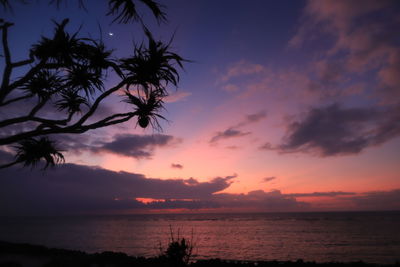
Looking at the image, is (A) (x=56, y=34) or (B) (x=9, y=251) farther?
(B) (x=9, y=251)

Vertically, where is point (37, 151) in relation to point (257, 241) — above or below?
above

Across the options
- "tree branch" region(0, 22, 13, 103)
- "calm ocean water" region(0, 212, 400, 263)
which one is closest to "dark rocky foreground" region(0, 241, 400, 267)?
"calm ocean water" region(0, 212, 400, 263)

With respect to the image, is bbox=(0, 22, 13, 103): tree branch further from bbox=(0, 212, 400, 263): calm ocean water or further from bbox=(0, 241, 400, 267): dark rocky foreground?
bbox=(0, 241, 400, 267): dark rocky foreground

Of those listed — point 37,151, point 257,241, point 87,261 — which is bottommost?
point 257,241

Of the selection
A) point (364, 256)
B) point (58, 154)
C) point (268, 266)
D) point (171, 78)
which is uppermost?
point (171, 78)

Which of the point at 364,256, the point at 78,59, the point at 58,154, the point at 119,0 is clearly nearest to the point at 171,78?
the point at 119,0

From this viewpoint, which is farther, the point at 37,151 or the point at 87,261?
the point at 87,261

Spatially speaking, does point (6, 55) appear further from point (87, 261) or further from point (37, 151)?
point (87, 261)

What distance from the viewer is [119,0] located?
3.69m

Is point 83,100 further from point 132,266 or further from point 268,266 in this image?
point 268,266

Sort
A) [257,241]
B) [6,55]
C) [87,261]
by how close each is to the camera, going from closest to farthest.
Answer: [6,55] → [87,261] → [257,241]

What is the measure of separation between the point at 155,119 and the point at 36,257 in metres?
14.1

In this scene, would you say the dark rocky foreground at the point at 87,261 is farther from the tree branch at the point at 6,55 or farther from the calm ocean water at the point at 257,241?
the tree branch at the point at 6,55

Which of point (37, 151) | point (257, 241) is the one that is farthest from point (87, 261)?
point (257, 241)
